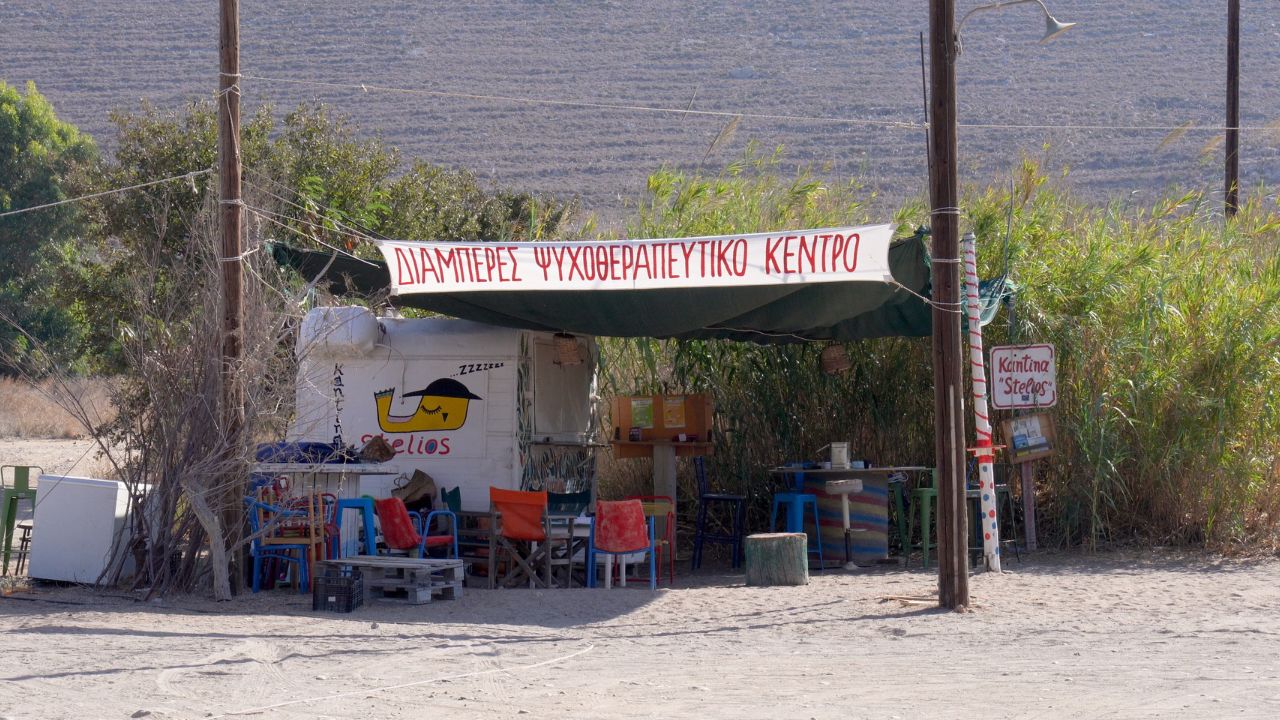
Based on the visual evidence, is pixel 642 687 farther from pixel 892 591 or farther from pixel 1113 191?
pixel 1113 191

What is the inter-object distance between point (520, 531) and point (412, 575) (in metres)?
1.03

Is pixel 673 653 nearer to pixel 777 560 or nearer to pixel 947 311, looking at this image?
pixel 777 560

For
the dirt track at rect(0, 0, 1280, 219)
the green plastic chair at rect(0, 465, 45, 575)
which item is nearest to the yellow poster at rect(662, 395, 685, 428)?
the green plastic chair at rect(0, 465, 45, 575)

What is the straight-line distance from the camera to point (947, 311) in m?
8.54

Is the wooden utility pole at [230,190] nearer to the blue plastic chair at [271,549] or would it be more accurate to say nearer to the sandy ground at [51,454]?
the blue plastic chair at [271,549]

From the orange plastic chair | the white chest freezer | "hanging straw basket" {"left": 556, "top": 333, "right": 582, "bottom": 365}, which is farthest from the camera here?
"hanging straw basket" {"left": 556, "top": 333, "right": 582, "bottom": 365}

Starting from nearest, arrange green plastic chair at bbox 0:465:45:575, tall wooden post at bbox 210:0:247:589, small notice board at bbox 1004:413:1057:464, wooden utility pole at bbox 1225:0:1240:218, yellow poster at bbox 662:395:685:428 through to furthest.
Answer: tall wooden post at bbox 210:0:247:589, green plastic chair at bbox 0:465:45:575, small notice board at bbox 1004:413:1057:464, yellow poster at bbox 662:395:685:428, wooden utility pole at bbox 1225:0:1240:218

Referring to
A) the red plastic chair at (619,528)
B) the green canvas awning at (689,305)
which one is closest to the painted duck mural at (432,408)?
the green canvas awning at (689,305)

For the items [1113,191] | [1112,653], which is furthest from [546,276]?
[1113,191]

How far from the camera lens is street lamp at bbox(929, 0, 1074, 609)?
850 centimetres

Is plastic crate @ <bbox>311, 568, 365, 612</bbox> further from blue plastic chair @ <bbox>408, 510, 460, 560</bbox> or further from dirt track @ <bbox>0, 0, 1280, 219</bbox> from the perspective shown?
dirt track @ <bbox>0, 0, 1280, 219</bbox>

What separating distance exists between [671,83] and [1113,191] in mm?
13696

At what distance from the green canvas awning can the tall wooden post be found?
0.70 m

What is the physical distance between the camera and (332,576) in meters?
8.69
